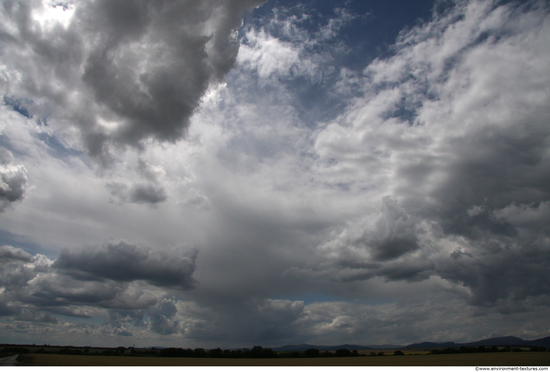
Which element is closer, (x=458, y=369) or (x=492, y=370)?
(x=458, y=369)

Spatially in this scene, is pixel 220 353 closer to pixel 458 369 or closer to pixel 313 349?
pixel 313 349

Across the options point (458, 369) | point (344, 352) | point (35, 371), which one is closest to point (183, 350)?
point (344, 352)

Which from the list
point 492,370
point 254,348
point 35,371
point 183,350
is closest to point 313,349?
point 254,348

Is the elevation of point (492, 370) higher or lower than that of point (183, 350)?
higher

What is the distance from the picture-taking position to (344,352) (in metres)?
184

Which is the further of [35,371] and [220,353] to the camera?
[220,353]

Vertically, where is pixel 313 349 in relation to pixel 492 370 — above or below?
below

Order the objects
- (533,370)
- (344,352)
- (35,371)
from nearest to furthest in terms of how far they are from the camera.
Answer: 1. (35,371)
2. (533,370)
3. (344,352)

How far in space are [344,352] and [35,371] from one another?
178 metres

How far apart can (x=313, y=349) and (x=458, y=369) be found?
6056 inches

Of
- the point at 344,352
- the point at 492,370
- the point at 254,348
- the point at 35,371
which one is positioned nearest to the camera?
the point at 35,371

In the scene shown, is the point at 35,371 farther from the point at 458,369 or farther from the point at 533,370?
the point at 533,370

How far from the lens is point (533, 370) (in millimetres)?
56500

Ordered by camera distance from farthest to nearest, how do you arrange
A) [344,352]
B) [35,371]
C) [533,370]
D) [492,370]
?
[344,352] → [492,370] → [533,370] → [35,371]
